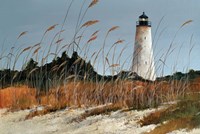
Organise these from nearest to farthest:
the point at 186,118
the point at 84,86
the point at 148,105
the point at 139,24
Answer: the point at 186,118
the point at 148,105
the point at 84,86
the point at 139,24

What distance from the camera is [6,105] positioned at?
15.5m

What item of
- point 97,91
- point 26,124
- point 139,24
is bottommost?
point 26,124

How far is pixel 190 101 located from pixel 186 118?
153cm

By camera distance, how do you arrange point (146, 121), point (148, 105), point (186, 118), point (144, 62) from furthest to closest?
point (144, 62)
point (148, 105)
point (146, 121)
point (186, 118)

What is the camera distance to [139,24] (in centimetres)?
4184

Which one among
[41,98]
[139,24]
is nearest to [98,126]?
[41,98]

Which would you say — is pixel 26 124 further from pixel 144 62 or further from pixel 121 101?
pixel 144 62

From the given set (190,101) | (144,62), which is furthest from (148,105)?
(144,62)

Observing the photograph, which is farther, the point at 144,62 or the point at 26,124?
the point at 144,62

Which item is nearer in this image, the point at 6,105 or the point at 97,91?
the point at 97,91

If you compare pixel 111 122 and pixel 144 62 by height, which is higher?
pixel 144 62

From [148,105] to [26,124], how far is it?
3373 mm

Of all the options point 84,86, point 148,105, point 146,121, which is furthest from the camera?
point 84,86

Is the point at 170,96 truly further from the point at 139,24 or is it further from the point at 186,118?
the point at 139,24
